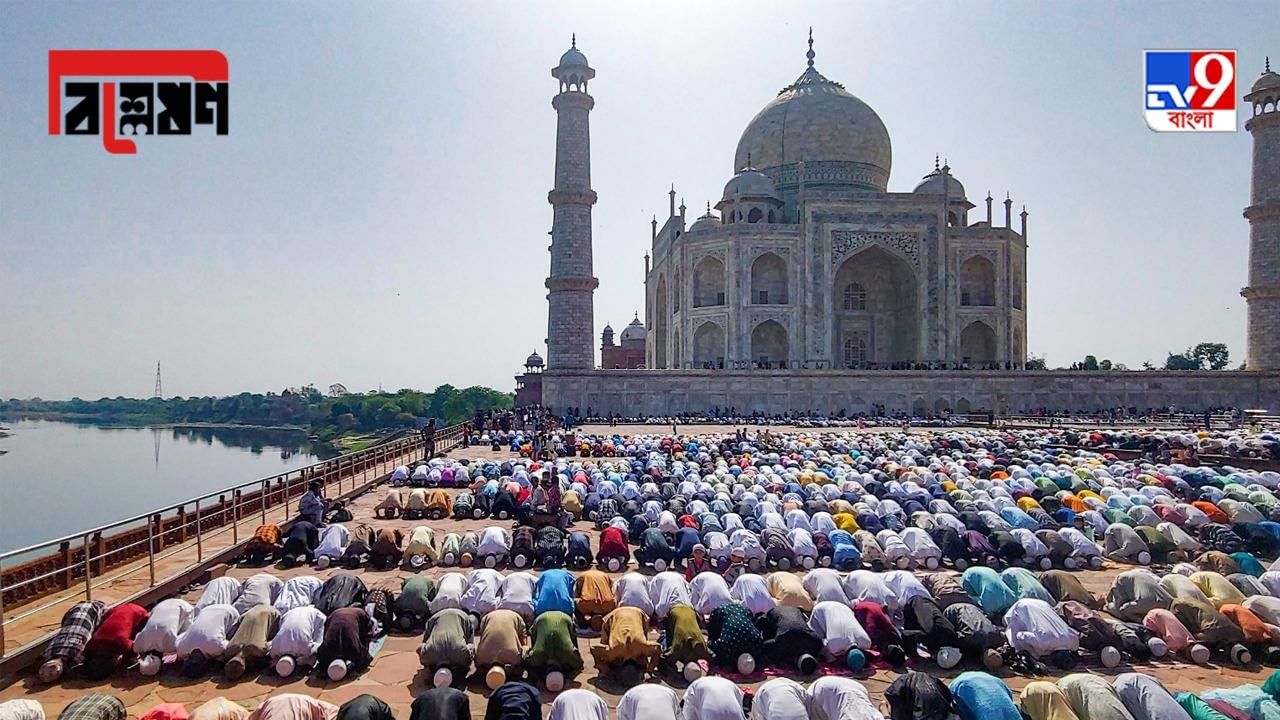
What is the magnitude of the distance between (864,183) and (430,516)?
117ft

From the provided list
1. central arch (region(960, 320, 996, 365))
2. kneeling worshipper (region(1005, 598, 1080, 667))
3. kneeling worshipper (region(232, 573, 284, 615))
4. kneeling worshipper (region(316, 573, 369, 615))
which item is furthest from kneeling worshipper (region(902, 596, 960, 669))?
central arch (region(960, 320, 996, 365))

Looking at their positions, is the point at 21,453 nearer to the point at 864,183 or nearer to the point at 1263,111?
the point at 864,183

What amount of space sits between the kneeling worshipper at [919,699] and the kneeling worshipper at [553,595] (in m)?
3.36

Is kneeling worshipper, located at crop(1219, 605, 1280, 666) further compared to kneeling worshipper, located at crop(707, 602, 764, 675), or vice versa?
kneeling worshipper, located at crop(1219, 605, 1280, 666)

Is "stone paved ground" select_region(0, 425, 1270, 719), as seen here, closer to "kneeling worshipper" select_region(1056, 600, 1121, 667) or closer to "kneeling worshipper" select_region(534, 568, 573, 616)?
"kneeling worshipper" select_region(1056, 600, 1121, 667)

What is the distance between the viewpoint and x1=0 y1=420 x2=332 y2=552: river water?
39.0 m

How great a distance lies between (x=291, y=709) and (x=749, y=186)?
3968 cm

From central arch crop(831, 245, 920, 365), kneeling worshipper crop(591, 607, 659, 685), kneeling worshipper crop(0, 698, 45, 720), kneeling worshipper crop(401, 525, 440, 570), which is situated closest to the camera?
kneeling worshipper crop(0, 698, 45, 720)

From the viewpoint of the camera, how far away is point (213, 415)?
372 ft

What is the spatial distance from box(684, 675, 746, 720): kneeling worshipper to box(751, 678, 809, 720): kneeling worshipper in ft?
0.45

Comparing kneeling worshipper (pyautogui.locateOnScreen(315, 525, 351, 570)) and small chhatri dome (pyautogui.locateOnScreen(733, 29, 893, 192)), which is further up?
small chhatri dome (pyautogui.locateOnScreen(733, 29, 893, 192))

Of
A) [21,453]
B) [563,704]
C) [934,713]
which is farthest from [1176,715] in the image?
[21,453]

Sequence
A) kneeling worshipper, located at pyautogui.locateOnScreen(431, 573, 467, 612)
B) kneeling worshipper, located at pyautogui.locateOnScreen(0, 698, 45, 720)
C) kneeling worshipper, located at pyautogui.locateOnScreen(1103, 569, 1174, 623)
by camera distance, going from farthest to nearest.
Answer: kneeling worshipper, located at pyautogui.locateOnScreen(1103, 569, 1174, 623) < kneeling worshipper, located at pyautogui.locateOnScreen(431, 573, 467, 612) < kneeling worshipper, located at pyautogui.locateOnScreen(0, 698, 45, 720)

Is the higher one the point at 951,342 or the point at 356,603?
the point at 951,342
